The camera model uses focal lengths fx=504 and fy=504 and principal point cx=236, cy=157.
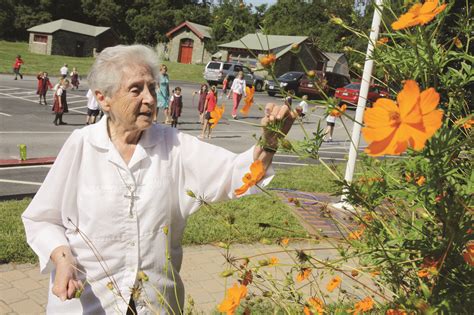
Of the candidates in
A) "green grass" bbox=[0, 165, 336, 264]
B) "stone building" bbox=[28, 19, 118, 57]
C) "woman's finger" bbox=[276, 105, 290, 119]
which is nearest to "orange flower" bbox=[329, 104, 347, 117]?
"woman's finger" bbox=[276, 105, 290, 119]

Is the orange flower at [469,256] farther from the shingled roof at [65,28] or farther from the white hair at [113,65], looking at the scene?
the shingled roof at [65,28]

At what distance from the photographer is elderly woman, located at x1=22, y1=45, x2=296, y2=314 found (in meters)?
1.95

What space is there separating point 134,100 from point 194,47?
172ft

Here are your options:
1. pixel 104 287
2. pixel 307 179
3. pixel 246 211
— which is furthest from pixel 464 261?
pixel 307 179

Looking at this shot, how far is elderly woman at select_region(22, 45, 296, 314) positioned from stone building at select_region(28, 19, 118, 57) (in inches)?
1879

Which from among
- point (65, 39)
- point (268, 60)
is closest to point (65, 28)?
point (65, 39)

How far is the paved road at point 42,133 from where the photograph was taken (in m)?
7.97

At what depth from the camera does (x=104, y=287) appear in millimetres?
1953

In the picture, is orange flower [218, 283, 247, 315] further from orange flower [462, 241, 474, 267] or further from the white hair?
the white hair

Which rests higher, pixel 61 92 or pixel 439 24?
pixel 439 24

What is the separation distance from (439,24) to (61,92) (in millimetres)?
13435

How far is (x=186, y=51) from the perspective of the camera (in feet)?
176

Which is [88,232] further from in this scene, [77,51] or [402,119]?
[77,51]

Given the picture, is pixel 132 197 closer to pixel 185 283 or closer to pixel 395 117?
pixel 395 117
